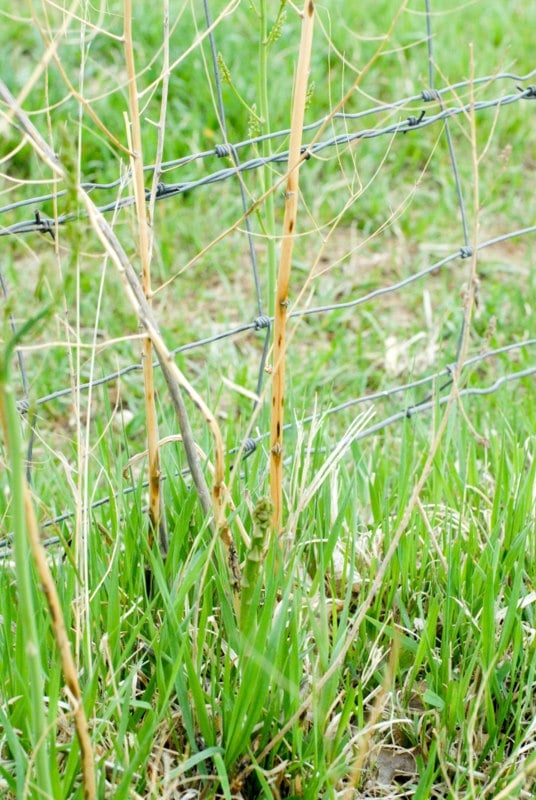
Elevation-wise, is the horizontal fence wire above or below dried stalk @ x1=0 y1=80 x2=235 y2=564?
above

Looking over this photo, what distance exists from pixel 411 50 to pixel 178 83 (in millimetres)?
1083

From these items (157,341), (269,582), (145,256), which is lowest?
(269,582)

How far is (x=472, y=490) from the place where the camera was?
1.84 m

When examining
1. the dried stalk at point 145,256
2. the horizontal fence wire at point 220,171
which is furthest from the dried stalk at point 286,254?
the dried stalk at point 145,256

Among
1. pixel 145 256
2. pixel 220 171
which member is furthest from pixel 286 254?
pixel 220 171

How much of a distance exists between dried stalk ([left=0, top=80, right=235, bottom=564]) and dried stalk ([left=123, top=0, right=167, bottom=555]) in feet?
0.16

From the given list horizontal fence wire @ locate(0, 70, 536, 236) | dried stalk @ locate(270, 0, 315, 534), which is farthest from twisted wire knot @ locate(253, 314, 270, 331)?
dried stalk @ locate(270, 0, 315, 534)

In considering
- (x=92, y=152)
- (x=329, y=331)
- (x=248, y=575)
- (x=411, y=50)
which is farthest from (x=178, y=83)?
(x=248, y=575)

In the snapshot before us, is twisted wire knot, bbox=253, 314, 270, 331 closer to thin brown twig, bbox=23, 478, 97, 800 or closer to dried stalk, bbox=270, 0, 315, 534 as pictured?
dried stalk, bbox=270, 0, 315, 534

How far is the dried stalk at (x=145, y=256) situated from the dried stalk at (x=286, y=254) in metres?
0.17

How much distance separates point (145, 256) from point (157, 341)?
23 centimetres

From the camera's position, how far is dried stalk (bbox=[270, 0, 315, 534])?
123 cm

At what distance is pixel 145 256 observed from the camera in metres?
1.30

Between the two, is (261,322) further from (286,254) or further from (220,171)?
(286,254)
